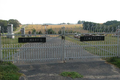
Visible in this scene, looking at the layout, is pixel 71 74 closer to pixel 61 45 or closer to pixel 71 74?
pixel 71 74

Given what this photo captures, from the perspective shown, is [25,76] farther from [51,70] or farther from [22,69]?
[51,70]

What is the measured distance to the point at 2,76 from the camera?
15.8 feet

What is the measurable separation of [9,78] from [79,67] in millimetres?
3359

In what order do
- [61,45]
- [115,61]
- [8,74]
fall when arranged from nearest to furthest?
[8,74] < [61,45] < [115,61]

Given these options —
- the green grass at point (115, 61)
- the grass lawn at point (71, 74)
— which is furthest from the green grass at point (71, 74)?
the green grass at point (115, 61)

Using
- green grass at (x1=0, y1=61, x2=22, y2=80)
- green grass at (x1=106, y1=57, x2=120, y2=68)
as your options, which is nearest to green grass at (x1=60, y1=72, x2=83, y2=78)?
green grass at (x1=0, y1=61, x2=22, y2=80)

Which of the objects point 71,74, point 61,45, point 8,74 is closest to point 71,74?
point 71,74

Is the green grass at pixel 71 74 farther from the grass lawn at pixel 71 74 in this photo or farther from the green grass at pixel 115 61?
the green grass at pixel 115 61

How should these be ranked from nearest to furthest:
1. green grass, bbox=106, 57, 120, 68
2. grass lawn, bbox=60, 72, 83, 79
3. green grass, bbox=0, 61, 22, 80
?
green grass, bbox=0, 61, 22, 80
grass lawn, bbox=60, 72, 83, 79
green grass, bbox=106, 57, 120, 68

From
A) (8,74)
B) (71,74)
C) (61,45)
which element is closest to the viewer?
(8,74)

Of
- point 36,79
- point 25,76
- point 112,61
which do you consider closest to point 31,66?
point 25,76

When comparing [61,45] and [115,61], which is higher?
[61,45]

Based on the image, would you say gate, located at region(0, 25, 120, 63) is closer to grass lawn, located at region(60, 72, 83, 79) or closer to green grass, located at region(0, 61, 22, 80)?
green grass, located at region(0, 61, 22, 80)

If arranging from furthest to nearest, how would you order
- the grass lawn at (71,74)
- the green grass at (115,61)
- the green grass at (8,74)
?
the green grass at (115,61), the grass lawn at (71,74), the green grass at (8,74)
